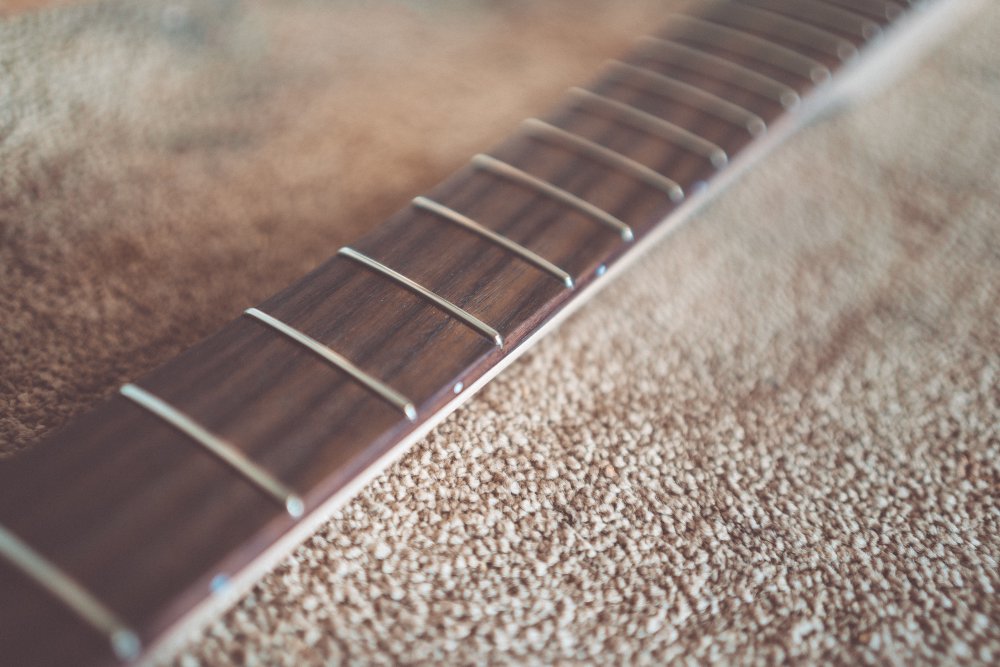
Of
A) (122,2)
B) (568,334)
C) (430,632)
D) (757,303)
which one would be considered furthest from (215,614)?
(122,2)

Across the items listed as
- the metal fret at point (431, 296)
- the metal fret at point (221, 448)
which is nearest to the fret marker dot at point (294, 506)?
the metal fret at point (221, 448)

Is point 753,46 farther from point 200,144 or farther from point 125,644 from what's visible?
point 125,644

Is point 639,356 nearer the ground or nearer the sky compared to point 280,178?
nearer the ground

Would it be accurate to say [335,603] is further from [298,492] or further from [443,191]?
[443,191]

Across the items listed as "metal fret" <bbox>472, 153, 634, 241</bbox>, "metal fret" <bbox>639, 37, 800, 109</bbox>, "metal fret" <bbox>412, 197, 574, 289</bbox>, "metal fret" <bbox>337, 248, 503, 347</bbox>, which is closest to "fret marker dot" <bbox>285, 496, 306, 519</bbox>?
"metal fret" <bbox>337, 248, 503, 347</bbox>

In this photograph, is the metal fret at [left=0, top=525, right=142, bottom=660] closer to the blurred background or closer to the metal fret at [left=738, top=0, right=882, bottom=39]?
the blurred background

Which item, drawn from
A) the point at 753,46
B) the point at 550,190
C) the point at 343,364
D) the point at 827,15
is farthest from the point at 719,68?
the point at 343,364
